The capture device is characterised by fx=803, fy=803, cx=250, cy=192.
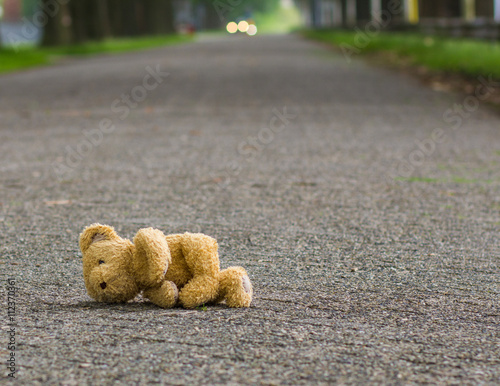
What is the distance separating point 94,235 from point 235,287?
60cm

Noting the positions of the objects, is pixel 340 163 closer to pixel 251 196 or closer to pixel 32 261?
pixel 251 196

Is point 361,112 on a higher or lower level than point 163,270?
lower

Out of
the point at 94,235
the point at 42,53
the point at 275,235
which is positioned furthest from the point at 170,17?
the point at 94,235

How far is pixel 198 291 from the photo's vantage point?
3.04 meters

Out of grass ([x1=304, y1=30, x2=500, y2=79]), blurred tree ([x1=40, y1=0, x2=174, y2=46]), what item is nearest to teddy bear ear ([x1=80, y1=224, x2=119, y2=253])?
grass ([x1=304, y1=30, x2=500, y2=79])

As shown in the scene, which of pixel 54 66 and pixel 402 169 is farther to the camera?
pixel 54 66

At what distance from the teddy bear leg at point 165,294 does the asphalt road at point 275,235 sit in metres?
0.05

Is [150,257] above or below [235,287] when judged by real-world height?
above

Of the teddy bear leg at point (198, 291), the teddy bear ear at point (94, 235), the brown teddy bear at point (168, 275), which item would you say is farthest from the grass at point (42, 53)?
the teddy bear leg at point (198, 291)

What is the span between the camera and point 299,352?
105 inches

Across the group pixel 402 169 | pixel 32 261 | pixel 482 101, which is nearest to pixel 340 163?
pixel 402 169

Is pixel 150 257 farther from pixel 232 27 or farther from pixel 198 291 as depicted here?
pixel 232 27

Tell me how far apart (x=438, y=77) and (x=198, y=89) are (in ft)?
14.7

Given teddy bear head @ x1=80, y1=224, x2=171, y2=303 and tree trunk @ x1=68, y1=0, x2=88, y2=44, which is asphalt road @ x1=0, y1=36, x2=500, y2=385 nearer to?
teddy bear head @ x1=80, y1=224, x2=171, y2=303
